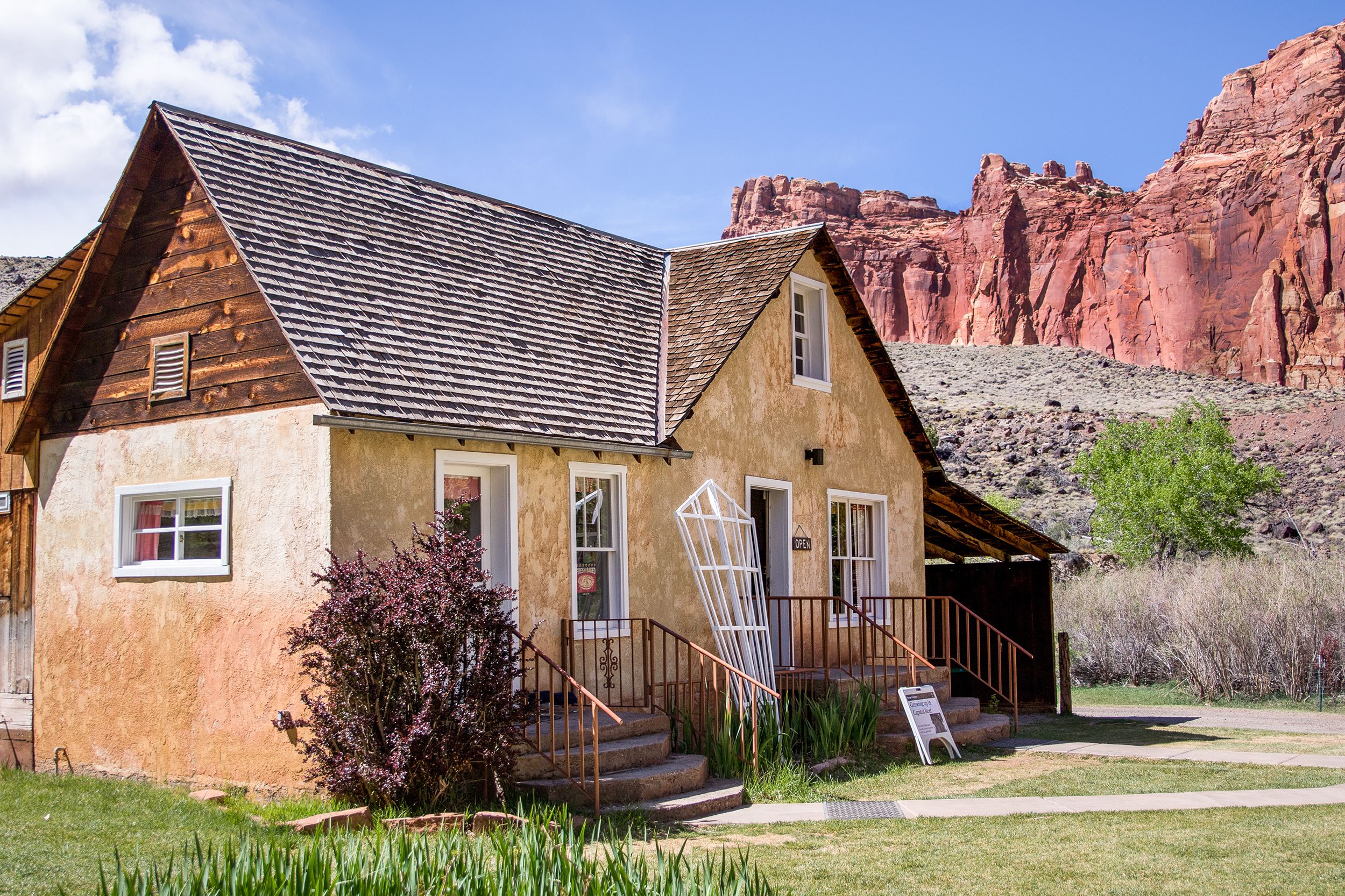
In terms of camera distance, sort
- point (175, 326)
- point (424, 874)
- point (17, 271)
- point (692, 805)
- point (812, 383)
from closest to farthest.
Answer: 1. point (424, 874)
2. point (692, 805)
3. point (175, 326)
4. point (812, 383)
5. point (17, 271)

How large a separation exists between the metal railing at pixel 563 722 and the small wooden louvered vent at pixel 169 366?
380cm

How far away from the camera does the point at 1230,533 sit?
33.0m

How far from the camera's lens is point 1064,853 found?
788cm

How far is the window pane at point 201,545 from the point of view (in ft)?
33.5

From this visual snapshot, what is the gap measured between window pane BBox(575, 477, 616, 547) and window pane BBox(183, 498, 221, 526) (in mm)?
3222

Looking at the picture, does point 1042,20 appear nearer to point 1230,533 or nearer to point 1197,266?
point 1230,533

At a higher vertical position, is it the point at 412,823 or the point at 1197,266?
the point at 1197,266

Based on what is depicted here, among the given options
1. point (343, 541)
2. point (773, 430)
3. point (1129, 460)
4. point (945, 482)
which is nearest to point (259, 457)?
point (343, 541)

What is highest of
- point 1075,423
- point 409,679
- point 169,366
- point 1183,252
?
point 1183,252

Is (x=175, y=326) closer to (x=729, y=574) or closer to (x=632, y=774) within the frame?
(x=632, y=774)

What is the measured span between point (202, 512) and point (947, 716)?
8508 mm

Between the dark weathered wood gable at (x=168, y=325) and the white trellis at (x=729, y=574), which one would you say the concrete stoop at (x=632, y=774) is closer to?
the white trellis at (x=729, y=574)

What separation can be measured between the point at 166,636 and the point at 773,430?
7244 millimetres

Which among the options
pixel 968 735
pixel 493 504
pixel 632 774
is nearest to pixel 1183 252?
pixel 968 735
